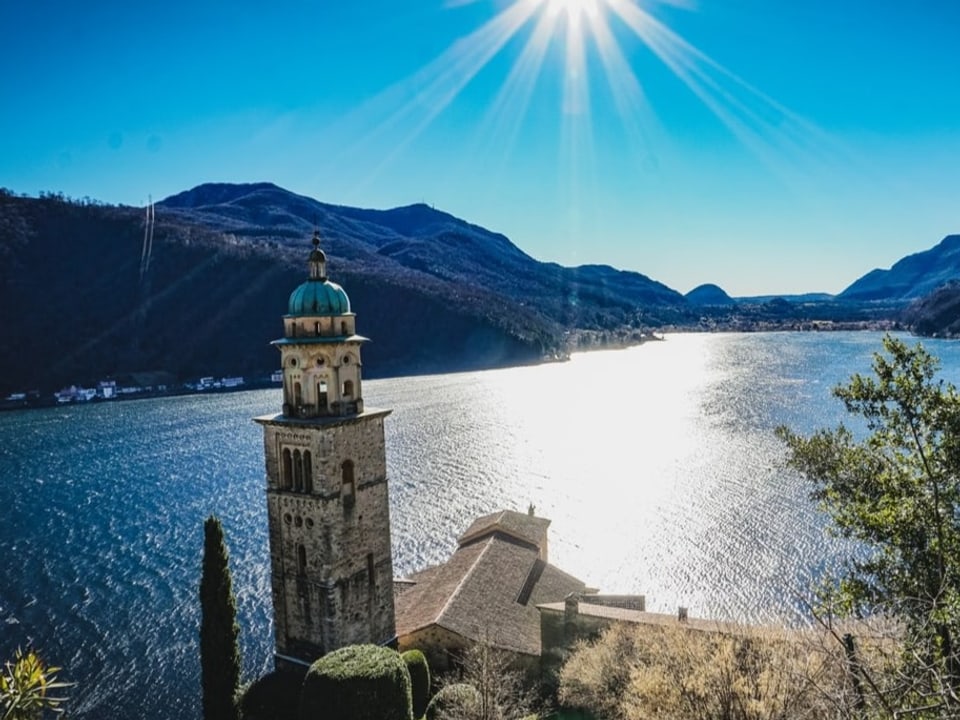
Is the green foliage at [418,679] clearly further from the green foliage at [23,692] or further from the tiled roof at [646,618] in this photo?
the green foliage at [23,692]

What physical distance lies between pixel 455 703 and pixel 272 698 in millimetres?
7606

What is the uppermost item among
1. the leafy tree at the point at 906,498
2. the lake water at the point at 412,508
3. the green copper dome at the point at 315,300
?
the green copper dome at the point at 315,300

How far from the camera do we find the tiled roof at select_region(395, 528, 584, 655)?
95.8 ft

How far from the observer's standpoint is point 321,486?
26.0 metres

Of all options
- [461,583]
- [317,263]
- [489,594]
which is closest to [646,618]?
[489,594]

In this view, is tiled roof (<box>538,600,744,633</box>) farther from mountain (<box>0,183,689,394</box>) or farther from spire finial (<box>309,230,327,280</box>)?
mountain (<box>0,183,689,394</box>)

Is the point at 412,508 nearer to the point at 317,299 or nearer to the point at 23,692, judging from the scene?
the point at 317,299

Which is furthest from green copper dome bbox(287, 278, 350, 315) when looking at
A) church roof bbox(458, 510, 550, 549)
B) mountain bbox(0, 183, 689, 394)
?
mountain bbox(0, 183, 689, 394)

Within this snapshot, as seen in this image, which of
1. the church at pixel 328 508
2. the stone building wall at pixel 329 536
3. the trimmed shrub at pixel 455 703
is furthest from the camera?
the church at pixel 328 508

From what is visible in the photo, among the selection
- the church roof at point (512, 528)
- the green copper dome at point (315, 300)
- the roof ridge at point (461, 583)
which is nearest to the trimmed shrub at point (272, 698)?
the roof ridge at point (461, 583)

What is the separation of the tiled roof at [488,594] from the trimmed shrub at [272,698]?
5.07 meters

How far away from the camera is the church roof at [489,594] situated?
29203 mm

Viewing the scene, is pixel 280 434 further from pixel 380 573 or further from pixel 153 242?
pixel 153 242

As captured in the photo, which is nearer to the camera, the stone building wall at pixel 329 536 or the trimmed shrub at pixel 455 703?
the trimmed shrub at pixel 455 703
